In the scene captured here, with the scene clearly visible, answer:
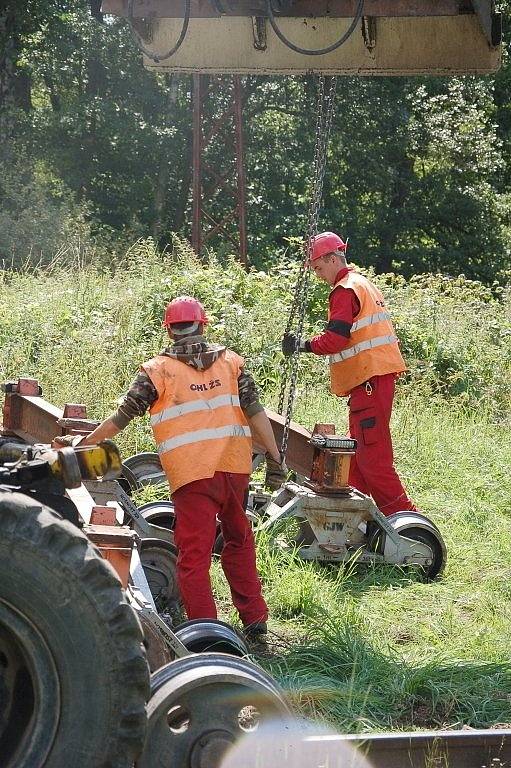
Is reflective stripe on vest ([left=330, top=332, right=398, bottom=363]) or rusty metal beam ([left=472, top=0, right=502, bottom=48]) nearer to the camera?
rusty metal beam ([left=472, top=0, right=502, bottom=48])

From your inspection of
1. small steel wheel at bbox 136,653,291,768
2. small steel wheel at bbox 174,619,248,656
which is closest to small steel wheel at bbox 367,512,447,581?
small steel wheel at bbox 174,619,248,656

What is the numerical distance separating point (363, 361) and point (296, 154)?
2539 cm

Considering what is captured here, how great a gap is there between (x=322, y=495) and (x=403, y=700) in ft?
7.09

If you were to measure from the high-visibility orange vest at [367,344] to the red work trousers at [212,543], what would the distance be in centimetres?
217

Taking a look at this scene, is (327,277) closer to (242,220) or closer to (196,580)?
(196,580)

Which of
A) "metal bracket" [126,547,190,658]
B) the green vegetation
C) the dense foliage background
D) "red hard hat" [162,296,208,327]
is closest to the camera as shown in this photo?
"metal bracket" [126,547,190,658]

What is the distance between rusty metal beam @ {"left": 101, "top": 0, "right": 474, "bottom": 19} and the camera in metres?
6.27

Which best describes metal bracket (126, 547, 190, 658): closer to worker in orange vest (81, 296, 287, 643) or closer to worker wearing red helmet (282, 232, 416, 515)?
worker in orange vest (81, 296, 287, 643)

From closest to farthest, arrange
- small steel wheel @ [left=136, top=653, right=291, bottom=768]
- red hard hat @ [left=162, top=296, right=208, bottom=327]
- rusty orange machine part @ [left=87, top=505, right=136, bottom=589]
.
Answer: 1. small steel wheel @ [left=136, top=653, right=291, bottom=768]
2. rusty orange machine part @ [left=87, top=505, right=136, bottom=589]
3. red hard hat @ [left=162, top=296, right=208, bottom=327]

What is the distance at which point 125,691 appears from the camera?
9.84ft

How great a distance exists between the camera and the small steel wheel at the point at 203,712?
3508mm

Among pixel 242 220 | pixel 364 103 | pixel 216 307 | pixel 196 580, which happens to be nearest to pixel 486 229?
pixel 364 103

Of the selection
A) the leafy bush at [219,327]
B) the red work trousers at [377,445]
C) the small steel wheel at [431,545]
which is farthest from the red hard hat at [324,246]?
the leafy bush at [219,327]

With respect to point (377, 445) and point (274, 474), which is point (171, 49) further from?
point (377, 445)
